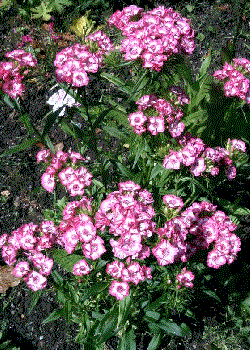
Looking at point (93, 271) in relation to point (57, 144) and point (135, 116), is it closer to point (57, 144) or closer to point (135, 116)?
point (135, 116)

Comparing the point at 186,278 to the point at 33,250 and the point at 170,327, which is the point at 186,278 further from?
the point at 33,250

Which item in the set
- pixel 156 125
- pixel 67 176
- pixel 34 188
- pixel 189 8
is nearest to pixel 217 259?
pixel 156 125

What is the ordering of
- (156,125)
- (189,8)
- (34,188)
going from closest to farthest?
(156,125) < (34,188) < (189,8)

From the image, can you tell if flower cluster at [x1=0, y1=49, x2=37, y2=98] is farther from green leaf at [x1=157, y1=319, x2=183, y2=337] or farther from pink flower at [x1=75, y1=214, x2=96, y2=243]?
green leaf at [x1=157, y1=319, x2=183, y2=337]

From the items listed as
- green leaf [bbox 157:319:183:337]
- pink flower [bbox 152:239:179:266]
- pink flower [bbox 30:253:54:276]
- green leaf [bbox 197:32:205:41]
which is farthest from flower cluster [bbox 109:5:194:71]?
green leaf [bbox 197:32:205:41]

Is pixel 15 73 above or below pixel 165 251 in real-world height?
above

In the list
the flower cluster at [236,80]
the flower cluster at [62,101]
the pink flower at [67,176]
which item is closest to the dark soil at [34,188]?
the flower cluster at [62,101]

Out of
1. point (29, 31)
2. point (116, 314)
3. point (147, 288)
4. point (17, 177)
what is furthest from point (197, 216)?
point (29, 31)
